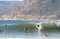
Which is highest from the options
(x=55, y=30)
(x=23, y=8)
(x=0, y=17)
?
(x=23, y=8)

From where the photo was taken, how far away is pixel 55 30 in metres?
9.34

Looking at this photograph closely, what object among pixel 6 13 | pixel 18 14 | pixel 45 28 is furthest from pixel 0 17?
pixel 45 28

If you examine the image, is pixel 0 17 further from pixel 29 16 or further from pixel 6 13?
pixel 29 16

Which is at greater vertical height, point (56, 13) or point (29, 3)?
point (29, 3)

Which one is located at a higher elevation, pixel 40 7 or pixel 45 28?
pixel 40 7

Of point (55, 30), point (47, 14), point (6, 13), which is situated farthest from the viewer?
point (47, 14)

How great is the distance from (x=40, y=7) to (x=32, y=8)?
3.56 feet

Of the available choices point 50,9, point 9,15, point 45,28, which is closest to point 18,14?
point 9,15

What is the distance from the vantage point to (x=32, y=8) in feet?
75.8

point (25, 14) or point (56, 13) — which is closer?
point (56, 13)

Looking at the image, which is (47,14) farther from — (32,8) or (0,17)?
(0,17)

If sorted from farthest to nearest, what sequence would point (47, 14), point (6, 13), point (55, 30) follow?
point (47, 14), point (6, 13), point (55, 30)

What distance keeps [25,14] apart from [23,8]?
966 mm

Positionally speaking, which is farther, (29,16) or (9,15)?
(29,16)
